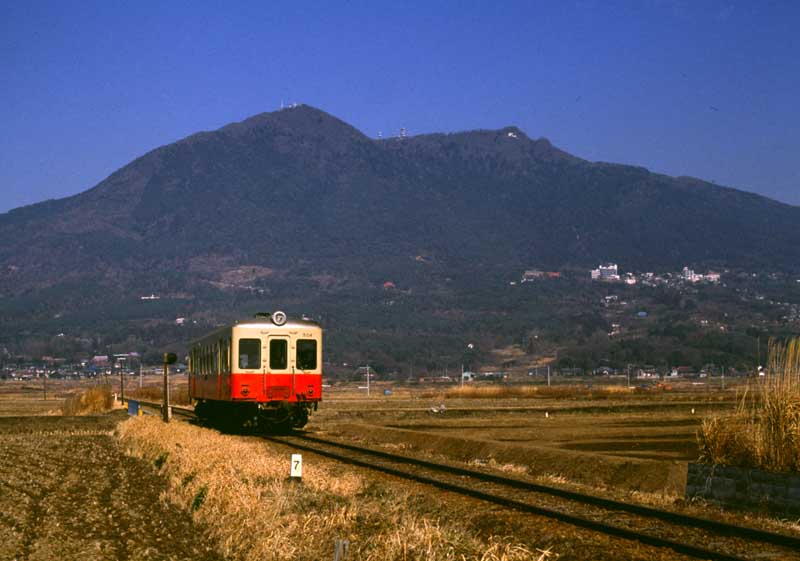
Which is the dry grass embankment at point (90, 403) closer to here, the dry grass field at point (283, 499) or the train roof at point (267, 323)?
the dry grass field at point (283, 499)

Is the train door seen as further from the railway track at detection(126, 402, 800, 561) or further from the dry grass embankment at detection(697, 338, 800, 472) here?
the dry grass embankment at detection(697, 338, 800, 472)

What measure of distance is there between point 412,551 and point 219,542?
10.3 ft

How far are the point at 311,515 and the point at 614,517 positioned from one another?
401cm

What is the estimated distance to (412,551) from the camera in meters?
10.7

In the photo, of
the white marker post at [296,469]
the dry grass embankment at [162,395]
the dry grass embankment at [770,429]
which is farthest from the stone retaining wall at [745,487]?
the dry grass embankment at [162,395]

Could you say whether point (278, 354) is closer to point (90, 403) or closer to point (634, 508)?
point (634, 508)

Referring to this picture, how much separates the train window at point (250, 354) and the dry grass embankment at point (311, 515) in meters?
10.2

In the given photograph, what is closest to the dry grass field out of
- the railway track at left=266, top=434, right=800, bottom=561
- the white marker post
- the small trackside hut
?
the white marker post

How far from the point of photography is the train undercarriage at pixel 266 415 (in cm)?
3191

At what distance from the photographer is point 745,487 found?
49.9ft

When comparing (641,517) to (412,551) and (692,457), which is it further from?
(692,457)

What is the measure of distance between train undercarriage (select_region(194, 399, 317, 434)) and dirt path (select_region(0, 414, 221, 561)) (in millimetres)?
4898

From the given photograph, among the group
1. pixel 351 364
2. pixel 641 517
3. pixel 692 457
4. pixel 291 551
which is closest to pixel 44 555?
pixel 291 551

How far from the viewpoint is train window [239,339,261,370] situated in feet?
104
